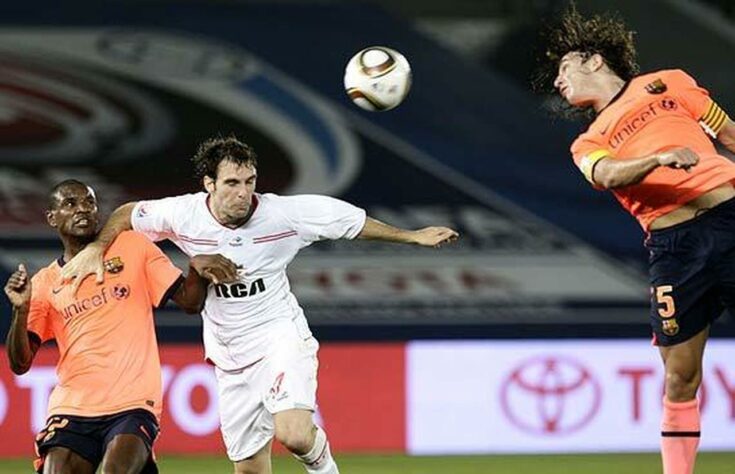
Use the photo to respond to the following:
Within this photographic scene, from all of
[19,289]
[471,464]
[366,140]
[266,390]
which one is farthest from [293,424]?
[366,140]

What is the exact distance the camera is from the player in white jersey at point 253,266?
21.8 feet

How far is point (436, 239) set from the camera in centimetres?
651

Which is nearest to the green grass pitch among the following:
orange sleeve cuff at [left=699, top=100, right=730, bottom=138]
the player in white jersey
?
the player in white jersey

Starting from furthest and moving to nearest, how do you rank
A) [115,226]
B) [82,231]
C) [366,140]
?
1. [366,140]
2. [115,226]
3. [82,231]

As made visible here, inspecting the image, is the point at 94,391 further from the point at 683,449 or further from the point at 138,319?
the point at 683,449

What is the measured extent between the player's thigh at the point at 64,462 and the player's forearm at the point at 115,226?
0.83 meters

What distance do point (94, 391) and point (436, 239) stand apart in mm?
1417

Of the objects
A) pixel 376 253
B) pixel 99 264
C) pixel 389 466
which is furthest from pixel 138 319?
pixel 376 253

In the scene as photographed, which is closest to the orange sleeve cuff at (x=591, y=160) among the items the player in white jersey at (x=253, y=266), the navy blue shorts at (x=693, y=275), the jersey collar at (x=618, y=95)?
the jersey collar at (x=618, y=95)

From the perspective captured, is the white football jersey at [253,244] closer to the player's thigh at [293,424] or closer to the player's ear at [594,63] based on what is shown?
the player's thigh at [293,424]

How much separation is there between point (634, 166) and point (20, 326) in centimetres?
233

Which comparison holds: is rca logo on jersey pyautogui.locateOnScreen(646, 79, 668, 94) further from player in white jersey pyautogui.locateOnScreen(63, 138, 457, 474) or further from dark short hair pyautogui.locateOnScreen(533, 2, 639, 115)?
player in white jersey pyautogui.locateOnScreen(63, 138, 457, 474)

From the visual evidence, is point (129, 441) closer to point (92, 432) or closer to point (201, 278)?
point (92, 432)

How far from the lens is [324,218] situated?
6.76 meters
